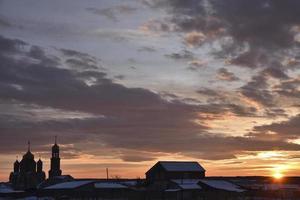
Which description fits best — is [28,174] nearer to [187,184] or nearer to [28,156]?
[28,156]

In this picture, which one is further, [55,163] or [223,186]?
[55,163]

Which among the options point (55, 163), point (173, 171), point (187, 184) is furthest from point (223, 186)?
point (55, 163)

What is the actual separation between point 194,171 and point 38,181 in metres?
58.5

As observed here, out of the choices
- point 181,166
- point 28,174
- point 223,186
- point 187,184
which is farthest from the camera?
point 28,174

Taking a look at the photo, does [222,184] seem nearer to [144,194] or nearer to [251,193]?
[251,193]

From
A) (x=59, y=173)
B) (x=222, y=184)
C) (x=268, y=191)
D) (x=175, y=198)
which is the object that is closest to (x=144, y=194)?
(x=175, y=198)

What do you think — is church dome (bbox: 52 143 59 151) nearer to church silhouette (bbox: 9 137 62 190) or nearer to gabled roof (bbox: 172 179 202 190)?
church silhouette (bbox: 9 137 62 190)

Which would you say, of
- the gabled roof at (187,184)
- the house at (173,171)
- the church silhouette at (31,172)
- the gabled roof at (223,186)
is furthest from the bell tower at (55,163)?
the gabled roof at (223,186)

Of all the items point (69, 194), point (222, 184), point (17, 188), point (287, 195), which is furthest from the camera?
point (17, 188)

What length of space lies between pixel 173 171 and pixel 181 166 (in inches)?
134

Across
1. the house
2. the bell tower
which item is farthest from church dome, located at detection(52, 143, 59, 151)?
the house

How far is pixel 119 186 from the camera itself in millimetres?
105812

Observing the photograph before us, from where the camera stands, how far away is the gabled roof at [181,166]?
3964 inches

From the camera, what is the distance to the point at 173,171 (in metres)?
99.8
